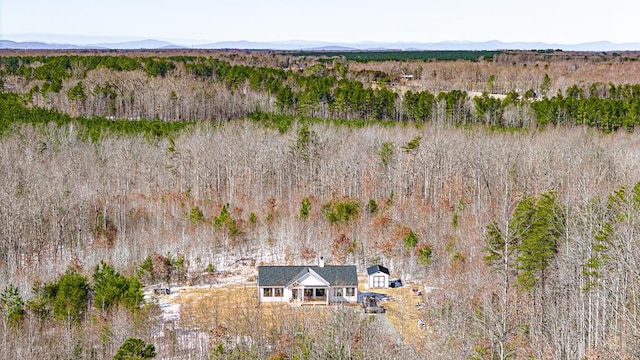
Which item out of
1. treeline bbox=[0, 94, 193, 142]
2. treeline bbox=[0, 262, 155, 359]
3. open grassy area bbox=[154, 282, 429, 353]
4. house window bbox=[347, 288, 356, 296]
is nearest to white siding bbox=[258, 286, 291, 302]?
open grassy area bbox=[154, 282, 429, 353]

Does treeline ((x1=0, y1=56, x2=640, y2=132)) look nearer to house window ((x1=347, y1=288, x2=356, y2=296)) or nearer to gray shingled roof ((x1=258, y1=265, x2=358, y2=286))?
gray shingled roof ((x1=258, y1=265, x2=358, y2=286))

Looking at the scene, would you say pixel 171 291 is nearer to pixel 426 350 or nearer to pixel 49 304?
pixel 49 304

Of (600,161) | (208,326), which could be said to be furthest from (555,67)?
(208,326)

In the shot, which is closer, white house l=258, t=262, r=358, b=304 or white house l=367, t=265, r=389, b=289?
white house l=258, t=262, r=358, b=304

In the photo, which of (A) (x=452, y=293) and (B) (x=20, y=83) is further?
(B) (x=20, y=83)

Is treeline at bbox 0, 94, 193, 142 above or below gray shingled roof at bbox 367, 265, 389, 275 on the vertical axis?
above

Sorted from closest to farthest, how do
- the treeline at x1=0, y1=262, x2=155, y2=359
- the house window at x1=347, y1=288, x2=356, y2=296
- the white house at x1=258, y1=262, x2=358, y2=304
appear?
the treeline at x1=0, y1=262, x2=155, y2=359, the white house at x1=258, y1=262, x2=358, y2=304, the house window at x1=347, y1=288, x2=356, y2=296

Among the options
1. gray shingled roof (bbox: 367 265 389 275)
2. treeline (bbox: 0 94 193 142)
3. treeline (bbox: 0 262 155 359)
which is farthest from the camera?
treeline (bbox: 0 94 193 142)

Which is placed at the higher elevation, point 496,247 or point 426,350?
point 496,247
